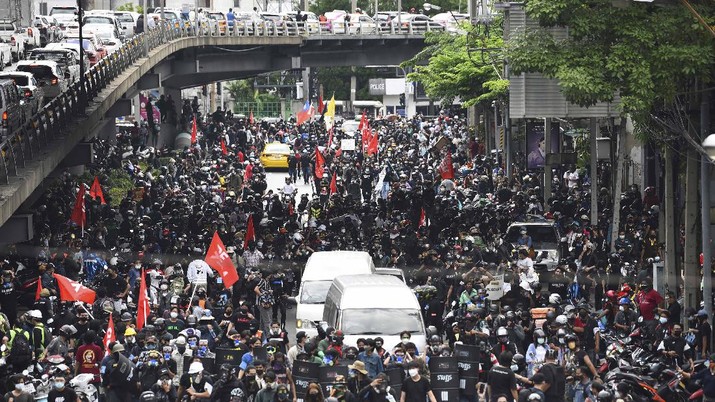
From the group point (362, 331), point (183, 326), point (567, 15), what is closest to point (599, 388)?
point (362, 331)

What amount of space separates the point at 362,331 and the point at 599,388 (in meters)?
5.45

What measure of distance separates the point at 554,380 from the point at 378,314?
4.61 m

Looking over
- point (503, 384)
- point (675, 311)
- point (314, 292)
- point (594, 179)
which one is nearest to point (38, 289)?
point (314, 292)

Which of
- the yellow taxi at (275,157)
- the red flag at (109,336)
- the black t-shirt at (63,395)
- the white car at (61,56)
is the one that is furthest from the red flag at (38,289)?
the yellow taxi at (275,157)

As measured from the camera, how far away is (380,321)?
22.7 metres

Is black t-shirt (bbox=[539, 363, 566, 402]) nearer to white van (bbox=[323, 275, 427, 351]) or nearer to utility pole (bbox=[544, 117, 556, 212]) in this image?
white van (bbox=[323, 275, 427, 351])

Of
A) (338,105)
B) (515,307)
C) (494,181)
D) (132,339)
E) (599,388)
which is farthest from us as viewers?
(338,105)

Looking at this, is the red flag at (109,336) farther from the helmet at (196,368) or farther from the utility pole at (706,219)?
the utility pole at (706,219)

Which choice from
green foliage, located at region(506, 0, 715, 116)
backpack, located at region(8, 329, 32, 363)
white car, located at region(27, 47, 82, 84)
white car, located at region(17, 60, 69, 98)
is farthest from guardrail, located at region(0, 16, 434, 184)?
green foliage, located at region(506, 0, 715, 116)

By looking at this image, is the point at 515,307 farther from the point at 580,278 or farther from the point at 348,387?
the point at 348,387

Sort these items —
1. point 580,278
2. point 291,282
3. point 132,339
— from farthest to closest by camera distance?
point 291,282
point 580,278
point 132,339

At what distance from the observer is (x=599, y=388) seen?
1772cm

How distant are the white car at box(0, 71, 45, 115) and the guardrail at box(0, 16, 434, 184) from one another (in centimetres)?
71

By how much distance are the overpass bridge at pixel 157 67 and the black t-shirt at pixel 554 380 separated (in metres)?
9.59
